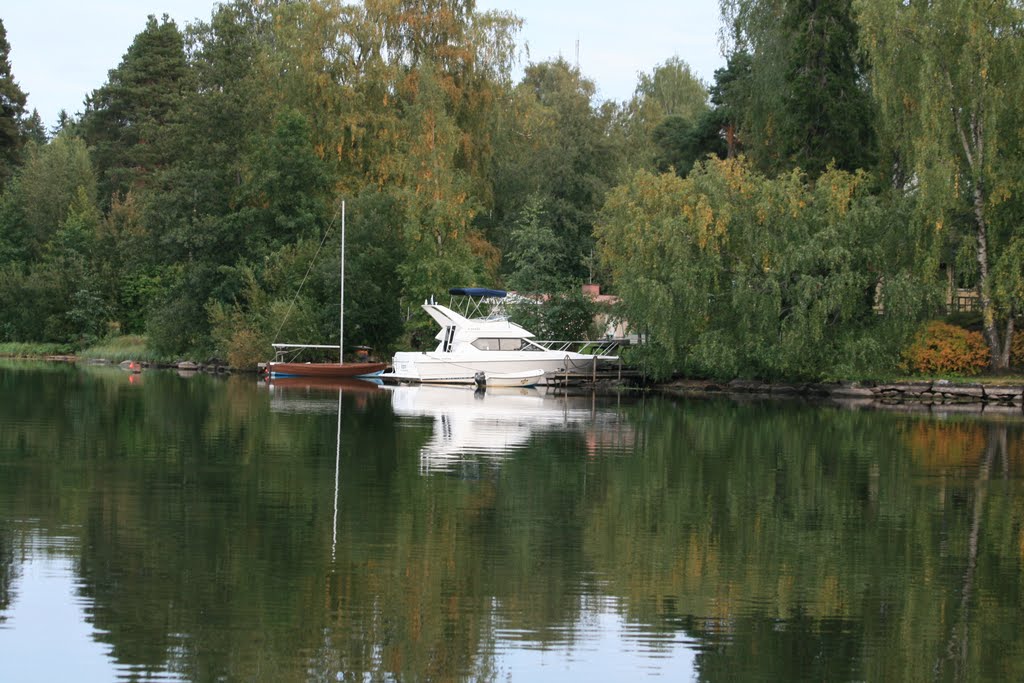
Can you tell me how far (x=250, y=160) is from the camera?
5947 centimetres

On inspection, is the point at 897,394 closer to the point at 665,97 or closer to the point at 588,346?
the point at 588,346

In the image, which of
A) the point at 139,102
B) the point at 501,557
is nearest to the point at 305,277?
the point at 139,102

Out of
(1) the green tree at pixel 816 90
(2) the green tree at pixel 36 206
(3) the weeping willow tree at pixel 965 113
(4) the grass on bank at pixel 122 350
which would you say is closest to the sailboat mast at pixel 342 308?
(4) the grass on bank at pixel 122 350

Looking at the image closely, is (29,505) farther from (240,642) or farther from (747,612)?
(747,612)

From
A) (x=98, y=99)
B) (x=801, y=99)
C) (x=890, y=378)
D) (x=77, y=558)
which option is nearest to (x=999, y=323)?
(x=890, y=378)

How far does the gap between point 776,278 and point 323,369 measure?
59.3 feet

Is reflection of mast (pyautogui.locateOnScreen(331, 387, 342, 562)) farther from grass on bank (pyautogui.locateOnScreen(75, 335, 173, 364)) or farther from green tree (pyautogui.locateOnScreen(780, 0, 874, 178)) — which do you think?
grass on bank (pyautogui.locateOnScreen(75, 335, 173, 364))

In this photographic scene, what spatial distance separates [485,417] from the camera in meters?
33.7

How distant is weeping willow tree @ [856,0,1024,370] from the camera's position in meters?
39.3

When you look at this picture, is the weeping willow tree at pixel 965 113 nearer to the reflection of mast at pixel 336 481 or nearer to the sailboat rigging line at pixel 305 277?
the reflection of mast at pixel 336 481

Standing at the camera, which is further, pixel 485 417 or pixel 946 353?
pixel 946 353

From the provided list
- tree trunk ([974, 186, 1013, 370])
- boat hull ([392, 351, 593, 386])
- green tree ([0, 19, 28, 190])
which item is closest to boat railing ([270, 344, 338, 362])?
boat hull ([392, 351, 593, 386])

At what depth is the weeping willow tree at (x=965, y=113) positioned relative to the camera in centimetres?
3931

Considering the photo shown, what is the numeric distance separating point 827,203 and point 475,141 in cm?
1954
